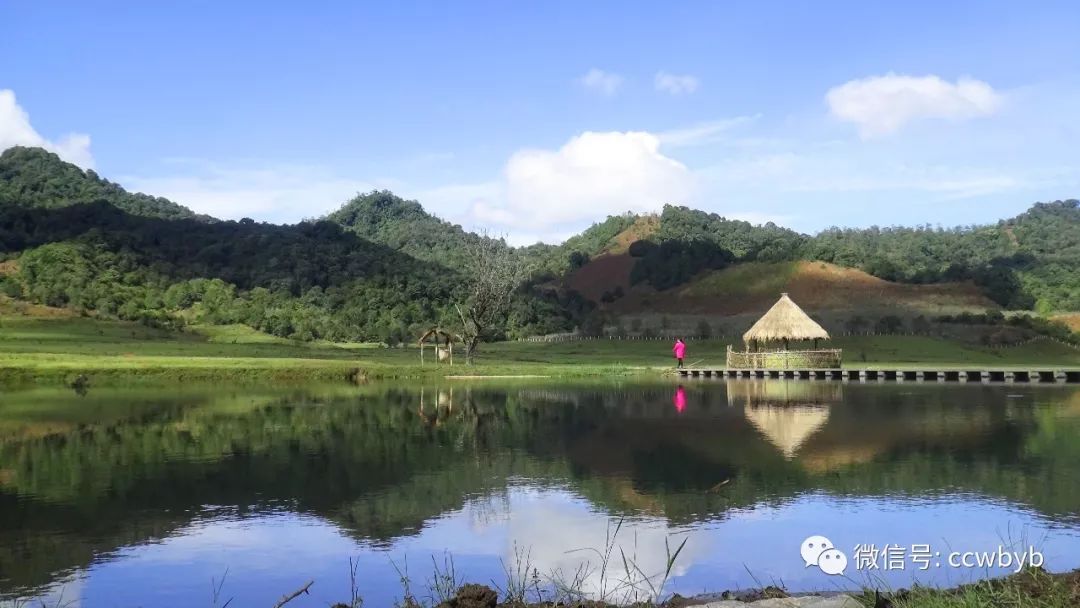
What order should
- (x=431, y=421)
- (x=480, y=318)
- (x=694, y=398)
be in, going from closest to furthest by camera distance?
(x=431, y=421) → (x=694, y=398) → (x=480, y=318)

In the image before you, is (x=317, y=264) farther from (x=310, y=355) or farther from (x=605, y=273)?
(x=605, y=273)

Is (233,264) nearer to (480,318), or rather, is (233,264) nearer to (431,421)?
(480,318)

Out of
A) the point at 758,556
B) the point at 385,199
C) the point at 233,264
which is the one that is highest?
the point at 385,199

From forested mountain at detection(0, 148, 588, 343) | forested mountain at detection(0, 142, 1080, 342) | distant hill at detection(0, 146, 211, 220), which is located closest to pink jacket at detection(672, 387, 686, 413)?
forested mountain at detection(0, 142, 1080, 342)

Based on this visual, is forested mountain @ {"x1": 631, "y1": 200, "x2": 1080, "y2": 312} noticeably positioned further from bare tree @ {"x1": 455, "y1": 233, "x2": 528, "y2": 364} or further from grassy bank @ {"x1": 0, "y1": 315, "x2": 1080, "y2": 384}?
bare tree @ {"x1": 455, "y1": 233, "x2": 528, "y2": 364}

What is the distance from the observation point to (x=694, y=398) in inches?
1437

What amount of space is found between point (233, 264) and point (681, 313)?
150 ft

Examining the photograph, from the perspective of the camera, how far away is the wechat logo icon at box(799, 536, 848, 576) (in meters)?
10.7

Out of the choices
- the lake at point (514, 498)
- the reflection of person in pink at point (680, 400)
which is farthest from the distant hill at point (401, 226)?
the lake at point (514, 498)

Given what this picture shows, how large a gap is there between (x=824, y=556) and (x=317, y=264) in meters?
91.9

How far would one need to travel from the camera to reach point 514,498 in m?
16.5

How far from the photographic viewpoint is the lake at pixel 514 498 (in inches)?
453

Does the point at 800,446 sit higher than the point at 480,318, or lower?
lower

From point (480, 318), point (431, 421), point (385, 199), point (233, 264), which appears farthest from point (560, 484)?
point (385, 199)
